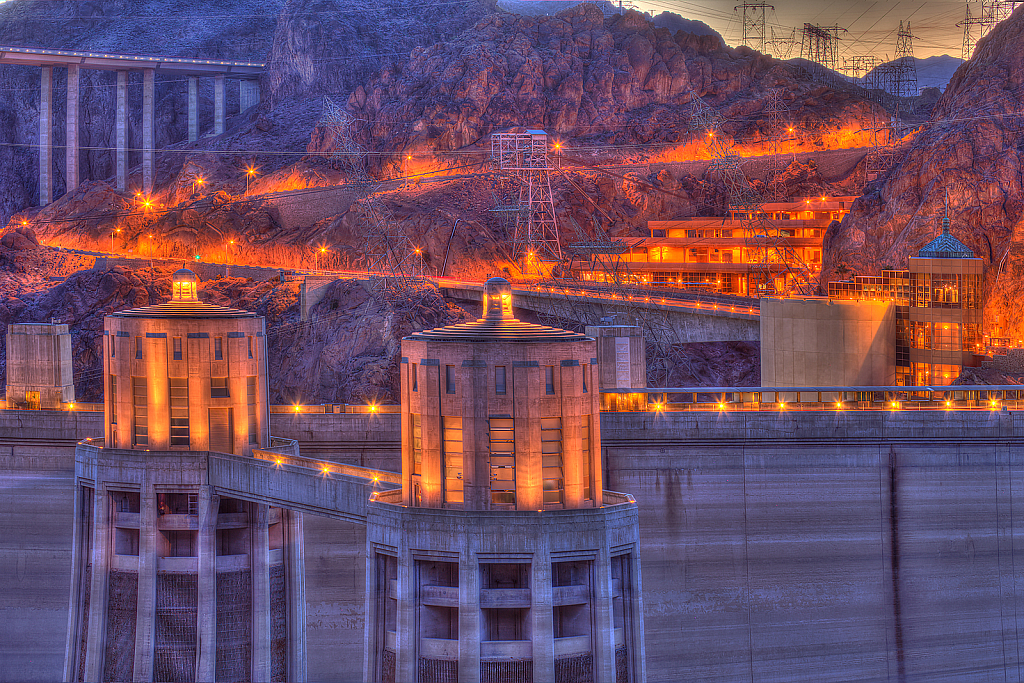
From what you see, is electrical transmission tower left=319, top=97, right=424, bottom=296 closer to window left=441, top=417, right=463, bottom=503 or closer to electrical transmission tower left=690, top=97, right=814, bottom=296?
electrical transmission tower left=690, top=97, right=814, bottom=296

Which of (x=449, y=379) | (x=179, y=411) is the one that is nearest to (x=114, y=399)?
(x=179, y=411)

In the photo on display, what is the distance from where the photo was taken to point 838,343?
A: 94.0 m

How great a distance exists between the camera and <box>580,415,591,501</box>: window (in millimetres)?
39219

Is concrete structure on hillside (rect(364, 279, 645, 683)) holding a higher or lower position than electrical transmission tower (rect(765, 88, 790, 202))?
lower

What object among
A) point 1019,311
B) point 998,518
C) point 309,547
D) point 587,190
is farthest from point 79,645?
point 587,190

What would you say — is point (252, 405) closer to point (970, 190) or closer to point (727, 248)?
point (970, 190)

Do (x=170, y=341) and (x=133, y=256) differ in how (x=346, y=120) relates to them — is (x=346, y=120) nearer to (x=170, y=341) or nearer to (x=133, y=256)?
(x=133, y=256)

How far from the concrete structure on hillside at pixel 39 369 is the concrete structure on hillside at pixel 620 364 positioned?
30.0m

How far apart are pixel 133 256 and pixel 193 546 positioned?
115859 mm

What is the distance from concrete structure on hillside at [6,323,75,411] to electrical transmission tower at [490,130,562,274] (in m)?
66.2

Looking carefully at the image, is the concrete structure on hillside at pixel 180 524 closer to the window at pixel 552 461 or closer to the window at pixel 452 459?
the window at pixel 452 459

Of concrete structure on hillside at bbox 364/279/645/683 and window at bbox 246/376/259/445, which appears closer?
concrete structure on hillside at bbox 364/279/645/683

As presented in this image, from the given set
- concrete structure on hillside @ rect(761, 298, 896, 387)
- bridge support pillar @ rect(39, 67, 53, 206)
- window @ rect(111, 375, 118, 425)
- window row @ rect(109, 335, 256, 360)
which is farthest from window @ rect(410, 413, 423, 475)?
bridge support pillar @ rect(39, 67, 53, 206)

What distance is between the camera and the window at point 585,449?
129ft
